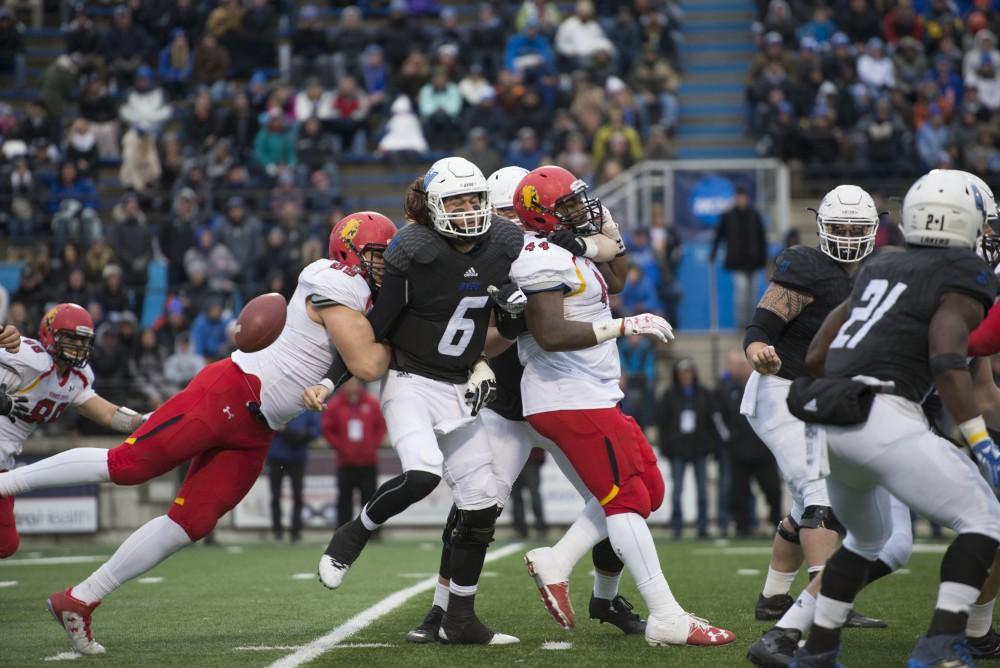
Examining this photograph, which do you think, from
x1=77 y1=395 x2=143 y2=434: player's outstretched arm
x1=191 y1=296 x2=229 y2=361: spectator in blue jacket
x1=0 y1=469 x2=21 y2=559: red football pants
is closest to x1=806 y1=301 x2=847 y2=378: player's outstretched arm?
x1=77 y1=395 x2=143 y2=434: player's outstretched arm

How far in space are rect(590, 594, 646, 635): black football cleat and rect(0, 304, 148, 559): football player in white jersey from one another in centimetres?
275

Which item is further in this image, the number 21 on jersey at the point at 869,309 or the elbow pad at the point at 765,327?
the elbow pad at the point at 765,327

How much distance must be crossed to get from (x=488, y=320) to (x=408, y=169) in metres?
13.0

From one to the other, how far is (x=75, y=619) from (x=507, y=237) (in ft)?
8.50

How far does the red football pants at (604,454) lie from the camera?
20.0 ft

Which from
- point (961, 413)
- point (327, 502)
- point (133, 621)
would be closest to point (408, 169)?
point (327, 502)

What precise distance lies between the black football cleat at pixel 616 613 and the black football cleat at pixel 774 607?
30.8 inches

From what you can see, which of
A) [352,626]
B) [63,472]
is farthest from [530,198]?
[63,472]

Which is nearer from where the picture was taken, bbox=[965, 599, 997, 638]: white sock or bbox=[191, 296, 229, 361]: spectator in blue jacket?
bbox=[965, 599, 997, 638]: white sock

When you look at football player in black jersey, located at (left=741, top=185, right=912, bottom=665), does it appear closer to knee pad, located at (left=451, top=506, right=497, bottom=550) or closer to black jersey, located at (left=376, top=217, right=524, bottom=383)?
black jersey, located at (left=376, top=217, right=524, bottom=383)

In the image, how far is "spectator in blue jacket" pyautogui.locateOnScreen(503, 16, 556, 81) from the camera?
19719 millimetres

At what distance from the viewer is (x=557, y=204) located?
6.39m

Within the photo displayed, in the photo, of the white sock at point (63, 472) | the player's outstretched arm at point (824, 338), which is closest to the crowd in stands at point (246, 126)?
the white sock at point (63, 472)

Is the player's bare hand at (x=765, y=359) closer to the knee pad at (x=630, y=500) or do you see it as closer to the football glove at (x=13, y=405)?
the knee pad at (x=630, y=500)
